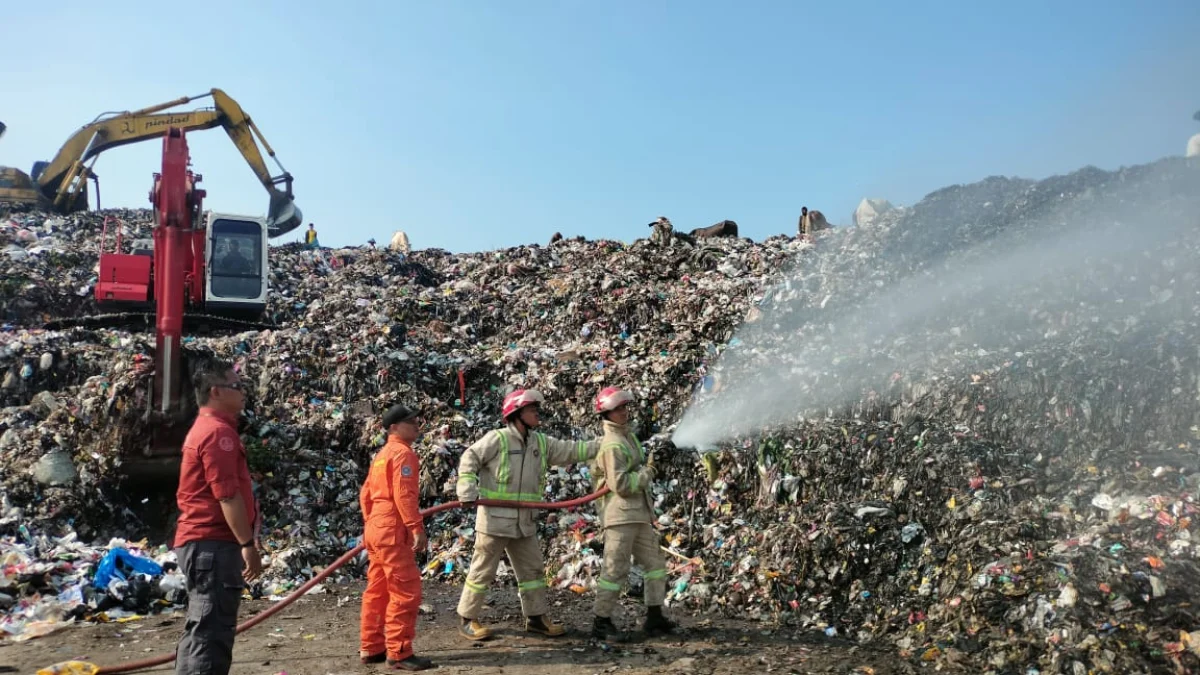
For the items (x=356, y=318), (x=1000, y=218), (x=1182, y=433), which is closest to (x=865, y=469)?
(x=1182, y=433)

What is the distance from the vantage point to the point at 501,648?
5.15 meters

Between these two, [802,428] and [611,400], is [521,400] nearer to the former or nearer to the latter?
[611,400]

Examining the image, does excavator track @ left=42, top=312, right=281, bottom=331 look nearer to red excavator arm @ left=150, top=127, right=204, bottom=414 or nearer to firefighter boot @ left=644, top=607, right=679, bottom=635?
red excavator arm @ left=150, top=127, right=204, bottom=414

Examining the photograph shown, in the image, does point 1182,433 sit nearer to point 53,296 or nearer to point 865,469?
point 865,469

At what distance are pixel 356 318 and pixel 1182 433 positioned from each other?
30.9 feet

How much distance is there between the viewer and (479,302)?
12258 mm

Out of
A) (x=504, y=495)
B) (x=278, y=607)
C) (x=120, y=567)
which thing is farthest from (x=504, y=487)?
(x=120, y=567)

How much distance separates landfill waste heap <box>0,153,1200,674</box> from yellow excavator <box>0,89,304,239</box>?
4.66 meters

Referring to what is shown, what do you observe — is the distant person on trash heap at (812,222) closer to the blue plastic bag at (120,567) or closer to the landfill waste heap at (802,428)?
the landfill waste heap at (802,428)

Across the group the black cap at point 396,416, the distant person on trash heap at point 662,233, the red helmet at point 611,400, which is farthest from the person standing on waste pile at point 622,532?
the distant person on trash heap at point 662,233

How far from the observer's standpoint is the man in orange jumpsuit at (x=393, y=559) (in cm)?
472

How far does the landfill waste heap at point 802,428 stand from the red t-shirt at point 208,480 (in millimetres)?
2971

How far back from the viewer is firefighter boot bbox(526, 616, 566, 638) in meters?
5.31

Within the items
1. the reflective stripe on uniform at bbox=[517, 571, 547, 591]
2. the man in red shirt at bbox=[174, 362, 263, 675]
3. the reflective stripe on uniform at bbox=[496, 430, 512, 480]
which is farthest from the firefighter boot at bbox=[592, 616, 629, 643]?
the man in red shirt at bbox=[174, 362, 263, 675]
